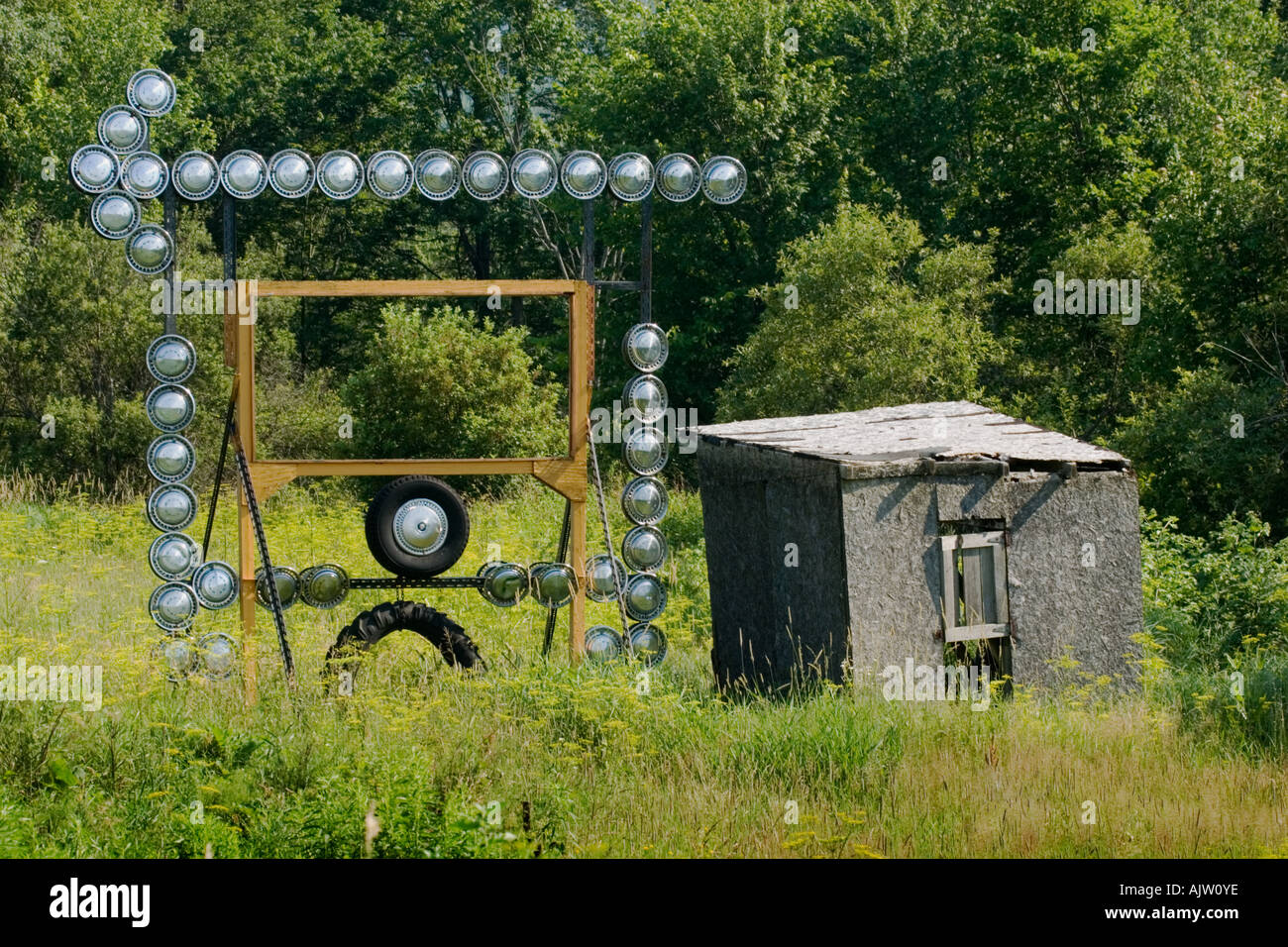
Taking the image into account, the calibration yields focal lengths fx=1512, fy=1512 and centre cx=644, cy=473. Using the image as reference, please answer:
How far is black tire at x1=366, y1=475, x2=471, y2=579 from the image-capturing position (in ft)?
33.4

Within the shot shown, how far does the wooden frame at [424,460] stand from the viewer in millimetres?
10031

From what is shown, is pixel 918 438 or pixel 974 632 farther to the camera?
pixel 918 438

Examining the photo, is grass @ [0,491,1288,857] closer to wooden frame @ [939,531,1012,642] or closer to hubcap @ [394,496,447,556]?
wooden frame @ [939,531,1012,642]

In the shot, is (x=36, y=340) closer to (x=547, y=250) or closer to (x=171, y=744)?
(x=547, y=250)

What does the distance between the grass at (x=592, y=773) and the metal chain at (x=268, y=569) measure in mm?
213

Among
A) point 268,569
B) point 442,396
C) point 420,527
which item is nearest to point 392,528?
point 420,527

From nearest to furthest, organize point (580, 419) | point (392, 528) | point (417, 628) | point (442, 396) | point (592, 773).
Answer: point (592, 773), point (417, 628), point (392, 528), point (580, 419), point (442, 396)

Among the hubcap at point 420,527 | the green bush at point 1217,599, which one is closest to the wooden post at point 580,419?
the hubcap at point 420,527

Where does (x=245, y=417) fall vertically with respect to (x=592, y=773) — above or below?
above

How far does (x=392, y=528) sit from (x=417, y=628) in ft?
2.29

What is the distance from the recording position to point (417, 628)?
10125mm

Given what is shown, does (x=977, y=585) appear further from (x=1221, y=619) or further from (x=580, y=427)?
(x=1221, y=619)

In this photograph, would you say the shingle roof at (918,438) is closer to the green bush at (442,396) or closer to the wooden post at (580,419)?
the wooden post at (580,419)
